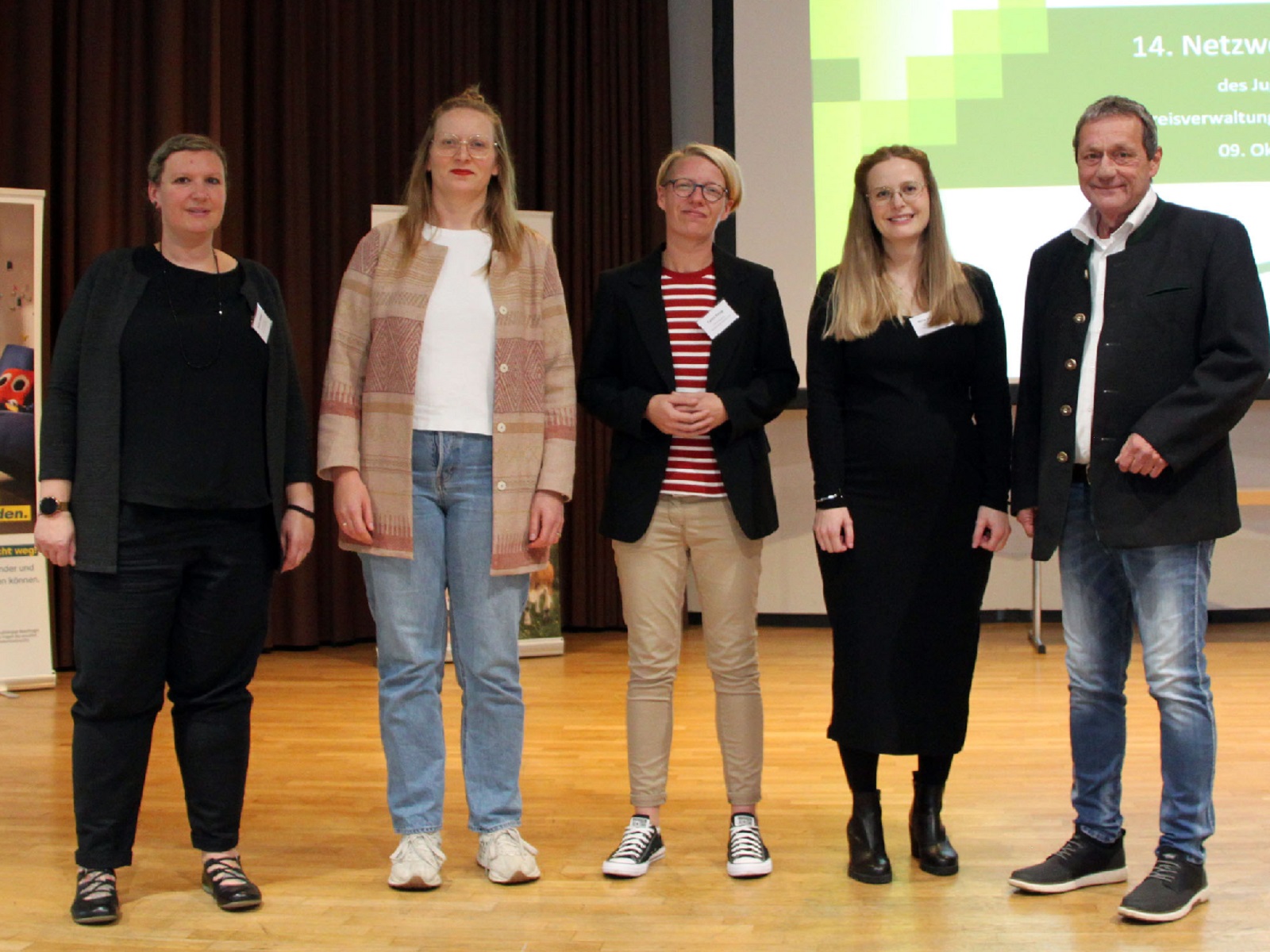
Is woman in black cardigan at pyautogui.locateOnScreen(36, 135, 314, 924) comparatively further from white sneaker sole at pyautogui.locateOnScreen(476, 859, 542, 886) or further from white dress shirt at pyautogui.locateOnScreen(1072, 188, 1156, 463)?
white dress shirt at pyautogui.locateOnScreen(1072, 188, 1156, 463)

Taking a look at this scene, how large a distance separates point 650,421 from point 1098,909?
1234 millimetres

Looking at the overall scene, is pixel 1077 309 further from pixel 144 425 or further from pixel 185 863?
pixel 185 863

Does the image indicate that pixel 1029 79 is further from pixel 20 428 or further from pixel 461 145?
pixel 20 428

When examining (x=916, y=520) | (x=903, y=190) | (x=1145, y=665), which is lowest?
(x=1145, y=665)

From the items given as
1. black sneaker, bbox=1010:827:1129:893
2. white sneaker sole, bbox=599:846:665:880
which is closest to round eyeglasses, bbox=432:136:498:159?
white sneaker sole, bbox=599:846:665:880

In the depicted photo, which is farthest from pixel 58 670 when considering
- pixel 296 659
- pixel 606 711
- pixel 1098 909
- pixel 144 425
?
pixel 1098 909

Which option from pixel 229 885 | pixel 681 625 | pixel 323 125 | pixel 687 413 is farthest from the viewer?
pixel 323 125

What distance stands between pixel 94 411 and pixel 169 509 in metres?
0.22

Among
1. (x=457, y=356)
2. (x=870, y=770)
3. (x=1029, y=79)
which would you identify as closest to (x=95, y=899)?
(x=457, y=356)

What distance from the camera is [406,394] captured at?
2.30 meters

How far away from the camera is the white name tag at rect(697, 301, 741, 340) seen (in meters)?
2.43

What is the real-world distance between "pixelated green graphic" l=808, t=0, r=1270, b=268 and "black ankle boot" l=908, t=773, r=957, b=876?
3186 millimetres

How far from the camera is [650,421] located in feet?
7.88

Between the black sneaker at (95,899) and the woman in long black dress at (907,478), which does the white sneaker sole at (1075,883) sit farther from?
the black sneaker at (95,899)
